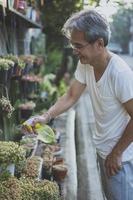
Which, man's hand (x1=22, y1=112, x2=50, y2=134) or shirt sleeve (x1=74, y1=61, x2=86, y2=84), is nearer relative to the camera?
shirt sleeve (x1=74, y1=61, x2=86, y2=84)

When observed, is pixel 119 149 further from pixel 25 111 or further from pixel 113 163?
pixel 25 111

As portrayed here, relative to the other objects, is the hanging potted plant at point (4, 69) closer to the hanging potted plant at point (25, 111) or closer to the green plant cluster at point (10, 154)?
the green plant cluster at point (10, 154)

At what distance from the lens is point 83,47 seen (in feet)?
7.69

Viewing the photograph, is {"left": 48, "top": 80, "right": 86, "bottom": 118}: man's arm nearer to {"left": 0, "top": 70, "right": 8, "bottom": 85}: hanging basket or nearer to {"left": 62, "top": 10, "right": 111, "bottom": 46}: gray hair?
{"left": 62, "top": 10, "right": 111, "bottom": 46}: gray hair

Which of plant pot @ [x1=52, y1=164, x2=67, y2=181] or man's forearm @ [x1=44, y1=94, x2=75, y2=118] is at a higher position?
man's forearm @ [x1=44, y1=94, x2=75, y2=118]

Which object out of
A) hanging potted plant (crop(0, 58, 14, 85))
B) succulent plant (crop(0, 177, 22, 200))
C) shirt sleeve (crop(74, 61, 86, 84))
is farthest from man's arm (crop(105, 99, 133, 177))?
hanging potted plant (crop(0, 58, 14, 85))

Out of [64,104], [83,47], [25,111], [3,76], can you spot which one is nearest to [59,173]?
[3,76]

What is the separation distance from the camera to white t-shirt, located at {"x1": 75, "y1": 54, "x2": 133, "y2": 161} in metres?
2.28

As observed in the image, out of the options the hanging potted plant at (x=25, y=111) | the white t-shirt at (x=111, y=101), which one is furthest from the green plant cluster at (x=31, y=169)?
the hanging potted plant at (x=25, y=111)

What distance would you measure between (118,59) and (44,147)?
126 inches

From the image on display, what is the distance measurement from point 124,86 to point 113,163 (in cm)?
43

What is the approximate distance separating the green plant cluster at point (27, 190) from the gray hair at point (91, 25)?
1302 mm

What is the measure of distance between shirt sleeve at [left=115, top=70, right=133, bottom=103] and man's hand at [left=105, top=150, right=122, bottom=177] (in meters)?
0.30

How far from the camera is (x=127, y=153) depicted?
2.43m
